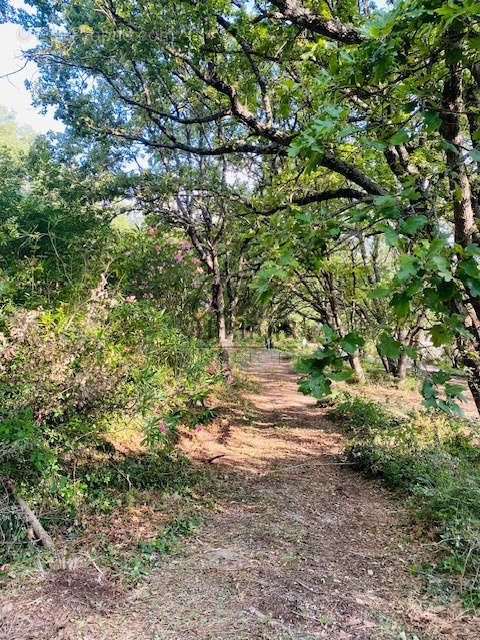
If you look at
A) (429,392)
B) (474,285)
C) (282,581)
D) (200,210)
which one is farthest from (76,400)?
(200,210)

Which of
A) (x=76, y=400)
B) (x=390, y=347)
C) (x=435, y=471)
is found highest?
(x=390, y=347)

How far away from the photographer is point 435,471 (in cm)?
479

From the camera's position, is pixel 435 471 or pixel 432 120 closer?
pixel 432 120

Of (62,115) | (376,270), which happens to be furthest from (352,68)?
(376,270)

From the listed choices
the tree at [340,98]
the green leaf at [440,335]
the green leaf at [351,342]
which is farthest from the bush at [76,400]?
the green leaf at [440,335]

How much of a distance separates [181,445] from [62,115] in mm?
6314

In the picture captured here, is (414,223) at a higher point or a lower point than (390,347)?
higher

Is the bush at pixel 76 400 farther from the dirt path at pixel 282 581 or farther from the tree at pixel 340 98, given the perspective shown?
the tree at pixel 340 98

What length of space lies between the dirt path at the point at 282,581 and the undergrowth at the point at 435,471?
259 mm

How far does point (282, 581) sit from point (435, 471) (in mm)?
2627

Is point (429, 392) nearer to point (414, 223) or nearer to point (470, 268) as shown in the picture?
point (470, 268)

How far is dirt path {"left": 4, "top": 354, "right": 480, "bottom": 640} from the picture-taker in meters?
2.60

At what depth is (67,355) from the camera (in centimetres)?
355

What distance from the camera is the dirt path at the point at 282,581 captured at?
2.60 m
